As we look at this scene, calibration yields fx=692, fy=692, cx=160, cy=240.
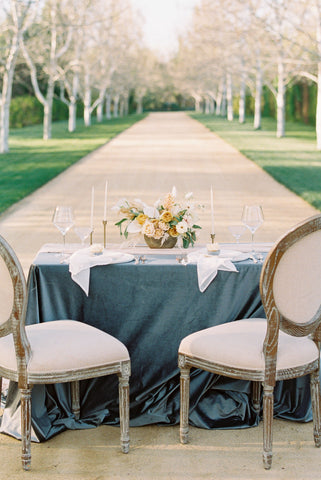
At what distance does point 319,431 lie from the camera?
3889mm

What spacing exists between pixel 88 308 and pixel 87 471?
1043 mm

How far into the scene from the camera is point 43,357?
→ 363 cm

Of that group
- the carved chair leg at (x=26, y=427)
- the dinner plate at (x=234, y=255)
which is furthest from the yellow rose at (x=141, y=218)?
the carved chair leg at (x=26, y=427)

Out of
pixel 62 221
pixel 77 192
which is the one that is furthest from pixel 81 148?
pixel 62 221

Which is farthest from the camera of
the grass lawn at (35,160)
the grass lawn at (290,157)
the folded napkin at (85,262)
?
the grass lawn at (290,157)

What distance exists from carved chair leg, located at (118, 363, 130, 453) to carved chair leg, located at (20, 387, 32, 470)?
1.62ft

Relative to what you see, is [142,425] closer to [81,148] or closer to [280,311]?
[280,311]

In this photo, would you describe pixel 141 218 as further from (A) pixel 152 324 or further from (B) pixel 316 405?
(B) pixel 316 405

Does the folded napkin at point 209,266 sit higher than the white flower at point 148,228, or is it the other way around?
the white flower at point 148,228

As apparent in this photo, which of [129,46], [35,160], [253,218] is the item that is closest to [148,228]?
[253,218]

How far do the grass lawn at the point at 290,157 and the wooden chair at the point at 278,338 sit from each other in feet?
30.4

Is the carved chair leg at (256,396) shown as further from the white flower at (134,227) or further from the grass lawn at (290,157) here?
the grass lawn at (290,157)

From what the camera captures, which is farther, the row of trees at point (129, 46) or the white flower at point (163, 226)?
the row of trees at point (129, 46)

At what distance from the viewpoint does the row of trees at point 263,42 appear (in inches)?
842
